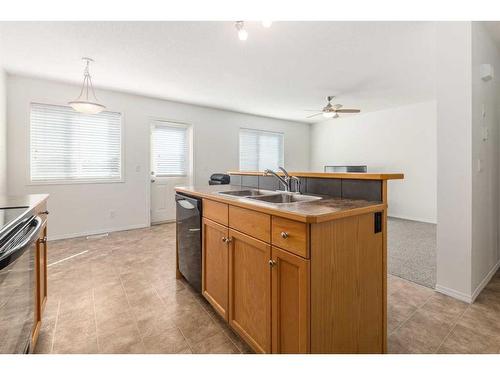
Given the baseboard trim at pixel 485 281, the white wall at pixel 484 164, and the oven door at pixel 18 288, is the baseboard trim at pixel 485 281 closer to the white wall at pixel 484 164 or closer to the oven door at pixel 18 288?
the white wall at pixel 484 164

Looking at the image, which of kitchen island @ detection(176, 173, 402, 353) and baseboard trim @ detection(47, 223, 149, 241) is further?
baseboard trim @ detection(47, 223, 149, 241)

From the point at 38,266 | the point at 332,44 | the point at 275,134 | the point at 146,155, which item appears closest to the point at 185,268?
the point at 38,266

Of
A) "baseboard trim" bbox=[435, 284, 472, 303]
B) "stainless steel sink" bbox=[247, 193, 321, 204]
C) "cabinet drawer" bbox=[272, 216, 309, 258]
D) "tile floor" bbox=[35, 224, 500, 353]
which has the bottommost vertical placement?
"tile floor" bbox=[35, 224, 500, 353]

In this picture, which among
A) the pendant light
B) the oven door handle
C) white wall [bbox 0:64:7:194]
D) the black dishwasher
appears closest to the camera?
the oven door handle

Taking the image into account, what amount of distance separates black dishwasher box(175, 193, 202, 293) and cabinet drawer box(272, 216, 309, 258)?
2.85 ft

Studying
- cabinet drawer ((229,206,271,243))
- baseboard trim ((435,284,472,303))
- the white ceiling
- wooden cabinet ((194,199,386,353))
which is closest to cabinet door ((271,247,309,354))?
wooden cabinet ((194,199,386,353))

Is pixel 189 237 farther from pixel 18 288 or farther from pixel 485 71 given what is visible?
pixel 485 71

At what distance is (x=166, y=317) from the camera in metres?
1.79

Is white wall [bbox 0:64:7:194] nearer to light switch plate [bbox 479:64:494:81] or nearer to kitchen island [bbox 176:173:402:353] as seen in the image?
kitchen island [bbox 176:173:402:353]

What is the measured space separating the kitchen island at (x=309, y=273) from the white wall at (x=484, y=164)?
51.5 inches

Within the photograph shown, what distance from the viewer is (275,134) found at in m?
6.65

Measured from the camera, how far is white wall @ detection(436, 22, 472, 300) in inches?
78.2

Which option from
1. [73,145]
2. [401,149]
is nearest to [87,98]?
[73,145]

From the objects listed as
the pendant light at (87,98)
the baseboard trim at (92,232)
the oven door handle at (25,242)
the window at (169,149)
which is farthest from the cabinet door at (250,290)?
the window at (169,149)
